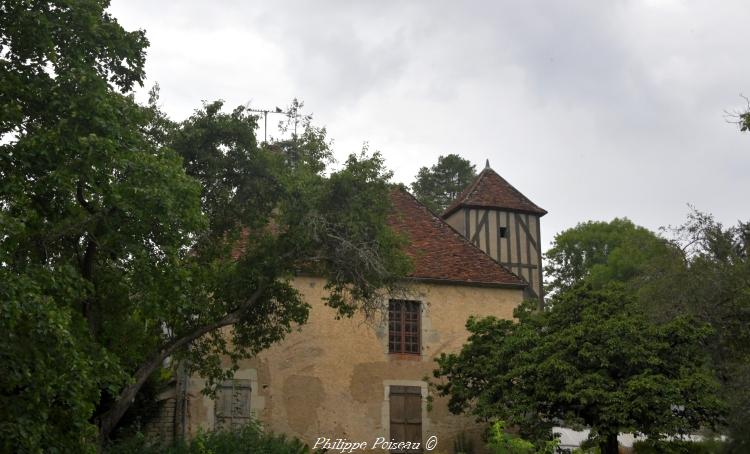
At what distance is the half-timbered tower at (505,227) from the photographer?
2594 cm

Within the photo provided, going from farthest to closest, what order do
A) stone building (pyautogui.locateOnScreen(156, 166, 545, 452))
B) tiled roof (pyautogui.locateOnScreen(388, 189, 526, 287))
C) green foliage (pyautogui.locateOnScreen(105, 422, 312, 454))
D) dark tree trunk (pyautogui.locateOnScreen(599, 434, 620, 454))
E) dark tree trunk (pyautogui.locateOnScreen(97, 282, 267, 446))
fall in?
tiled roof (pyautogui.locateOnScreen(388, 189, 526, 287)), stone building (pyautogui.locateOnScreen(156, 166, 545, 452)), dark tree trunk (pyautogui.locateOnScreen(599, 434, 620, 454)), green foliage (pyautogui.locateOnScreen(105, 422, 312, 454)), dark tree trunk (pyautogui.locateOnScreen(97, 282, 267, 446))

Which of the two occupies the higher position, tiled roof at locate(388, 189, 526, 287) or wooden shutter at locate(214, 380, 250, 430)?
tiled roof at locate(388, 189, 526, 287)

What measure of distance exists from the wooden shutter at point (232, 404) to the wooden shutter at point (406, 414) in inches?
120

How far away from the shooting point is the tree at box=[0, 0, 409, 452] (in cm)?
833

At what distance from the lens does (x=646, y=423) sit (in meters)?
13.1

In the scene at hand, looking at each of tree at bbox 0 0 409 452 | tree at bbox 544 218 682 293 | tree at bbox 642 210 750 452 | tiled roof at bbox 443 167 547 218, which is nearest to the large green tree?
tree at bbox 642 210 750 452

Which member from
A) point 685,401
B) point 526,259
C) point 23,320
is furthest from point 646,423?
point 526,259

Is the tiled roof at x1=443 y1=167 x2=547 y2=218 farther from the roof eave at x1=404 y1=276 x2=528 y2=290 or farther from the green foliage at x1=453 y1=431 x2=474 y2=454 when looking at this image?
the green foliage at x1=453 y1=431 x2=474 y2=454

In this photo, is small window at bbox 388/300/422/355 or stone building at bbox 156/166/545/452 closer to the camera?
stone building at bbox 156/166/545/452

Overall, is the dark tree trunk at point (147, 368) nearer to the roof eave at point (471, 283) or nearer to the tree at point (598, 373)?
the tree at point (598, 373)

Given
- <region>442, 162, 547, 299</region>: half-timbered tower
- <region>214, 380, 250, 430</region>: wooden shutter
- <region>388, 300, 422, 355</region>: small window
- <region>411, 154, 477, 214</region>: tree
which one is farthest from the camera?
<region>411, 154, 477, 214</region>: tree

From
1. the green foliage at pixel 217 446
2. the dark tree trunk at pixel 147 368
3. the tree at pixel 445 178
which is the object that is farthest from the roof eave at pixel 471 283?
the tree at pixel 445 178

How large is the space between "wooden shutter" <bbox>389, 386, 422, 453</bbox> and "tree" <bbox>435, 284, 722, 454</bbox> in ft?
7.93

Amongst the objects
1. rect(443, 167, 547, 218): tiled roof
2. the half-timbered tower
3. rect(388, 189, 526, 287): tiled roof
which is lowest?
rect(388, 189, 526, 287): tiled roof
